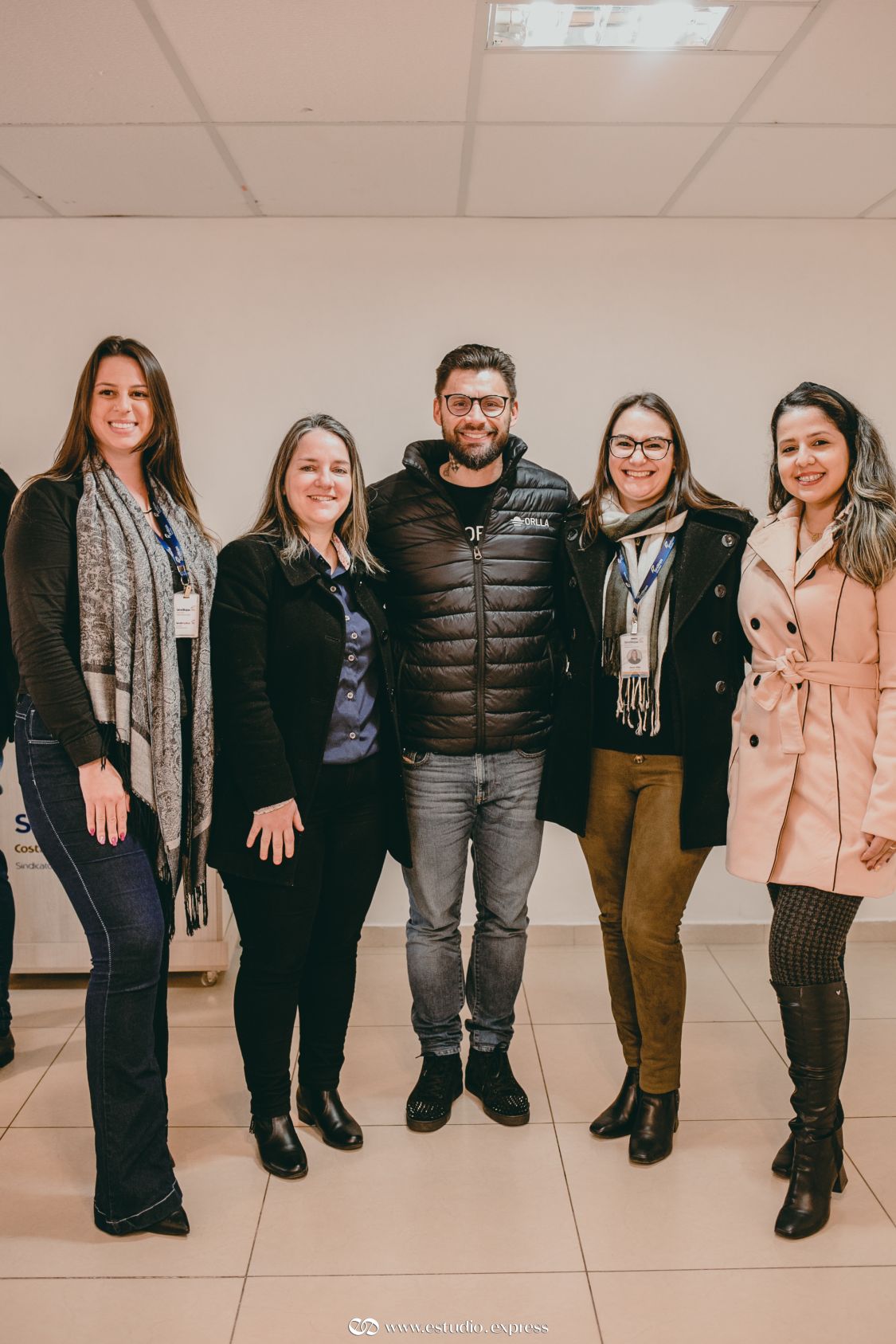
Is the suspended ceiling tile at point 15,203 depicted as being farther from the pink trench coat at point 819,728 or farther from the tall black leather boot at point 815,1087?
the tall black leather boot at point 815,1087

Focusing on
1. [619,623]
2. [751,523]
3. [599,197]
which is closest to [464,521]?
[619,623]

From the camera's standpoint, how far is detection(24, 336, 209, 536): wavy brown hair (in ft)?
6.26

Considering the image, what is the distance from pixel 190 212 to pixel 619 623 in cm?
216

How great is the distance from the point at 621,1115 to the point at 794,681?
3.81ft

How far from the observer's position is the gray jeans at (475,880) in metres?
2.26

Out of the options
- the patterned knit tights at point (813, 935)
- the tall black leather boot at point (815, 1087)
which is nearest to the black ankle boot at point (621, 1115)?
the tall black leather boot at point (815, 1087)

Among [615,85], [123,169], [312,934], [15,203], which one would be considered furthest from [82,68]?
[312,934]

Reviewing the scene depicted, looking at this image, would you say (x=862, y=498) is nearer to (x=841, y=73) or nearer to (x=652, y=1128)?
(x=841, y=73)

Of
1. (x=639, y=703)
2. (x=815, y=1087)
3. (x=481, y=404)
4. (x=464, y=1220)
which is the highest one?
(x=481, y=404)

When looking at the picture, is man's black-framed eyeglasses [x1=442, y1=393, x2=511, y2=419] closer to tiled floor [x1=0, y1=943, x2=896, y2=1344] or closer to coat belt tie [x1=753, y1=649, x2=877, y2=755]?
coat belt tie [x1=753, y1=649, x2=877, y2=755]

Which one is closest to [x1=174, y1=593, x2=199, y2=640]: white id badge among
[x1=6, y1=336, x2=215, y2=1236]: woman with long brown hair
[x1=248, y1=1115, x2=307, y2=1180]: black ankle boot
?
[x1=6, y1=336, x2=215, y2=1236]: woman with long brown hair

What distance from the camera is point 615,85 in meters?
2.32

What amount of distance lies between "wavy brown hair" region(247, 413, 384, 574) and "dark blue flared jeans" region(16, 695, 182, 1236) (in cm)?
62

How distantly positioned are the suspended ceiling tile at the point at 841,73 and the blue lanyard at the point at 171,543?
1809 mm
